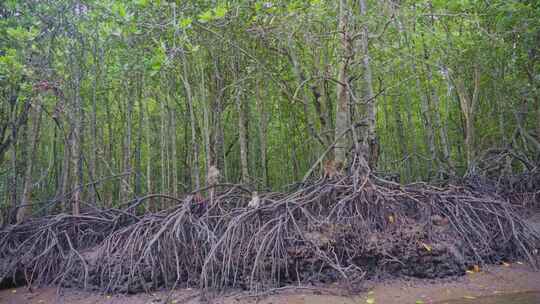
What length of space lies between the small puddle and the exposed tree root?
1.99 feet

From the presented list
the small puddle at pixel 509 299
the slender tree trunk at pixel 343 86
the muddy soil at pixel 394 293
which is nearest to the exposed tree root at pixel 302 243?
the muddy soil at pixel 394 293

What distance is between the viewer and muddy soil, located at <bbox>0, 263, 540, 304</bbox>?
379cm

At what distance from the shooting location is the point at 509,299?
3.54 metres

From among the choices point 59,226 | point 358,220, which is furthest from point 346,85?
point 59,226

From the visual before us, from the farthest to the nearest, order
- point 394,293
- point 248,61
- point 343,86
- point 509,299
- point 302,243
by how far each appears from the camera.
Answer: point 248,61 → point 343,86 → point 302,243 → point 394,293 → point 509,299

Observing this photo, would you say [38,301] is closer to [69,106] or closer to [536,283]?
[69,106]

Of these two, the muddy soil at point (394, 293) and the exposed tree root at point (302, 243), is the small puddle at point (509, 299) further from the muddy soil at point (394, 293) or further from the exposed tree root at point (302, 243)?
the exposed tree root at point (302, 243)

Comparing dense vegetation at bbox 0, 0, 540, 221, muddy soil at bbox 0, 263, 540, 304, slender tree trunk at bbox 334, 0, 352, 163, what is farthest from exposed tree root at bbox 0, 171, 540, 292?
dense vegetation at bbox 0, 0, 540, 221

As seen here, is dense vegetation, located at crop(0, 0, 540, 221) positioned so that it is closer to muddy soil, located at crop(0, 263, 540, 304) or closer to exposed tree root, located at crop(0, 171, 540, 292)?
exposed tree root, located at crop(0, 171, 540, 292)

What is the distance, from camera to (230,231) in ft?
14.3

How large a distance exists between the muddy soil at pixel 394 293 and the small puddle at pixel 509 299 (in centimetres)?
7

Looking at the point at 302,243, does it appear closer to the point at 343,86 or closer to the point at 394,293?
the point at 394,293

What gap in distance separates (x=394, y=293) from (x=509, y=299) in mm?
992

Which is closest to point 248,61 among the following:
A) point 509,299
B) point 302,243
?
point 302,243
